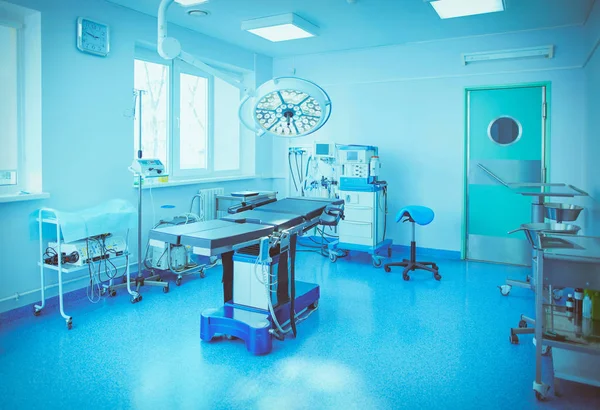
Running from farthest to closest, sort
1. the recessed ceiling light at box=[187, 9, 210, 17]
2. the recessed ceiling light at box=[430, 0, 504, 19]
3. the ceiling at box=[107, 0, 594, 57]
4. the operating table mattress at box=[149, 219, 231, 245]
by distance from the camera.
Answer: the recessed ceiling light at box=[187, 9, 210, 17], the ceiling at box=[107, 0, 594, 57], the recessed ceiling light at box=[430, 0, 504, 19], the operating table mattress at box=[149, 219, 231, 245]

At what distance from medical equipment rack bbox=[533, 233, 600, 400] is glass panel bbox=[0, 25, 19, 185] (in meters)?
3.67

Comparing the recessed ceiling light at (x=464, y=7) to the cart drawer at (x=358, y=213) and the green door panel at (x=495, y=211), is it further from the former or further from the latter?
the cart drawer at (x=358, y=213)

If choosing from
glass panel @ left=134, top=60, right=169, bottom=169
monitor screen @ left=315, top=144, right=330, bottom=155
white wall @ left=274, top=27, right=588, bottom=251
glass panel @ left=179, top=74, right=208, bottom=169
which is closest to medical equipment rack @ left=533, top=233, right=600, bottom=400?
white wall @ left=274, top=27, right=588, bottom=251

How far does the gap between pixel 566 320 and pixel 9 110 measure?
406 cm

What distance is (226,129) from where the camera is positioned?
6074mm

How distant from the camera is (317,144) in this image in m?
Answer: 5.54

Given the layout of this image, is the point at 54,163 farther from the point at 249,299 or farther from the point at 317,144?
the point at 317,144

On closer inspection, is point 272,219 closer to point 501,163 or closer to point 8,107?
point 8,107

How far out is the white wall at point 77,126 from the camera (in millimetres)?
3543

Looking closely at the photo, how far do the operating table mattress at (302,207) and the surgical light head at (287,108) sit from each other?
815 millimetres

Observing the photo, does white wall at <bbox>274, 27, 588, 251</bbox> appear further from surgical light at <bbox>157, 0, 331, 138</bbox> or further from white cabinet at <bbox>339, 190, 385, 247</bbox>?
surgical light at <bbox>157, 0, 331, 138</bbox>

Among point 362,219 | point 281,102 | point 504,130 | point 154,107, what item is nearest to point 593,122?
point 504,130

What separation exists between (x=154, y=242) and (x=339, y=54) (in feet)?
13.6

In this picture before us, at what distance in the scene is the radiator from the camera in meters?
5.15
